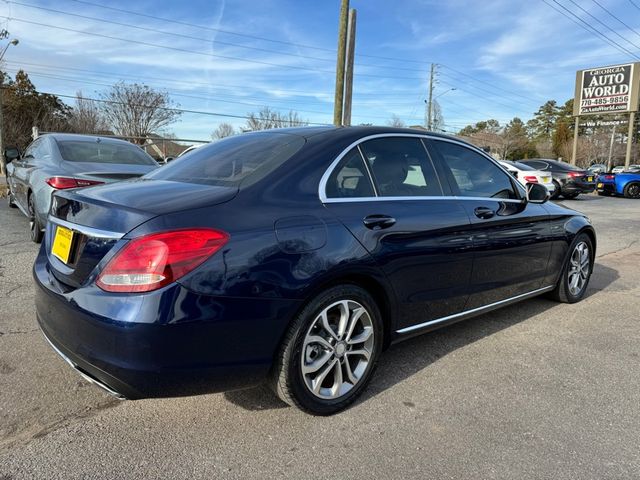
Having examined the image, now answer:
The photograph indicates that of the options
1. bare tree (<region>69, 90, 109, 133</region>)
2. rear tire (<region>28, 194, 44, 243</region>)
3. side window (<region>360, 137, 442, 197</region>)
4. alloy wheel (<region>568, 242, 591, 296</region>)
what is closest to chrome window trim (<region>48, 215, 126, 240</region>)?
side window (<region>360, 137, 442, 197</region>)

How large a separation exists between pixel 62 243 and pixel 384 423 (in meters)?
1.93

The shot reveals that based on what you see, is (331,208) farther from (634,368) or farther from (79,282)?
(634,368)

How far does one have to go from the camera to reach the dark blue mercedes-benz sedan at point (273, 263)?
6.58ft

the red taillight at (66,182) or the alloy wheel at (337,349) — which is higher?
the red taillight at (66,182)

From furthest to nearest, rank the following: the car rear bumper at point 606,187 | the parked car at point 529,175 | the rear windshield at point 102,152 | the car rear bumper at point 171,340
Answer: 1. the car rear bumper at point 606,187
2. the parked car at point 529,175
3. the rear windshield at point 102,152
4. the car rear bumper at point 171,340

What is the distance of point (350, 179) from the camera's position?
273 cm

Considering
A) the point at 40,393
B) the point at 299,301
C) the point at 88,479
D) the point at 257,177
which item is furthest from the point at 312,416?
the point at 40,393

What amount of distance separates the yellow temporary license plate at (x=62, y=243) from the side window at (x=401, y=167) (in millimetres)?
1699

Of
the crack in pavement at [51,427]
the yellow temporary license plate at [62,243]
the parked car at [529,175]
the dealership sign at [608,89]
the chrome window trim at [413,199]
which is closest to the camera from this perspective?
the crack in pavement at [51,427]

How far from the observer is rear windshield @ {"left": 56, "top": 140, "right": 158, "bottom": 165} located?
5.86 meters

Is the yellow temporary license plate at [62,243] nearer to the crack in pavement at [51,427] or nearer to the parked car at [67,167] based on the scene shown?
the crack in pavement at [51,427]

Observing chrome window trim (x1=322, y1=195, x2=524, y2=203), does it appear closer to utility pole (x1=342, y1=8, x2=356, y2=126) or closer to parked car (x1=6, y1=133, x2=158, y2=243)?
parked car (x1=6, y1=133, x2=158, y2=243)

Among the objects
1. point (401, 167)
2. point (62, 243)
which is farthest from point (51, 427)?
point (401, 167)

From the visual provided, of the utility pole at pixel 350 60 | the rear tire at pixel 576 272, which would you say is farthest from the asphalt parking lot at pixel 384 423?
the utility pole at pixel 350 60
